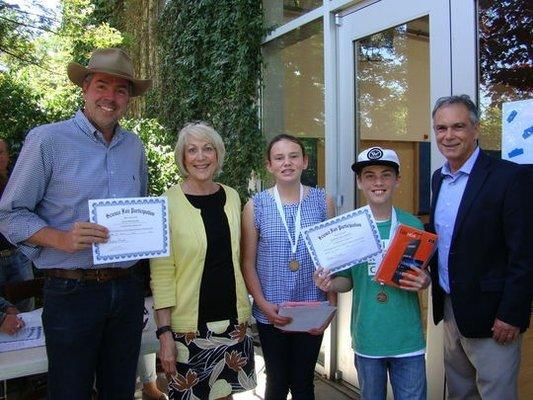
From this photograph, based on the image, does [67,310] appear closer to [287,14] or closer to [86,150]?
[86,150]

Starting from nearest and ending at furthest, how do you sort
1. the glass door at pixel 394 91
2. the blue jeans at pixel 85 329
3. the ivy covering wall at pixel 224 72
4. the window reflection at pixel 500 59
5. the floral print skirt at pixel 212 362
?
the blue jeans at pixel 85 329 < the floral print skirt at pixel 212 362 < the window reflection at pixel 500 59 < the glass door at pixel 394 91 < the ivy covering wall at pixel 224 72

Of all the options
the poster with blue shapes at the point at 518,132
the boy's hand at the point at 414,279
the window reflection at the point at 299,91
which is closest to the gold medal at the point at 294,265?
the boy's hand at the point at 414,279

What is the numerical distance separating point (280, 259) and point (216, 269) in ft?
1.07

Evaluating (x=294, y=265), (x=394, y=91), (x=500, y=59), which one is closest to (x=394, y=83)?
(x=394, y=91)

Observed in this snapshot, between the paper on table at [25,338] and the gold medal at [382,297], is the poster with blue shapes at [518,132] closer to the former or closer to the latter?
the gold medal at [382,297]

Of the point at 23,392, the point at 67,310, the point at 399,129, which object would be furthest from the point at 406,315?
the point at 23,392

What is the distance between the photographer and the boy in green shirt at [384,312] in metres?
2.21

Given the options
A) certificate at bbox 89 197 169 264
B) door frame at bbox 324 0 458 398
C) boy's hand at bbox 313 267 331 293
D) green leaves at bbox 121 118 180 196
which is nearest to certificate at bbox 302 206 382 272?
boy's hand at bbox 313 267 331 293

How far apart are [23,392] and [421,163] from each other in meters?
2.73

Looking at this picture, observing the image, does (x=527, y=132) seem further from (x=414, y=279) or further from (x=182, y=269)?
(x=182, y=269)

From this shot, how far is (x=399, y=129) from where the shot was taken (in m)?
3.57

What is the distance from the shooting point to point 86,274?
2.13 metres

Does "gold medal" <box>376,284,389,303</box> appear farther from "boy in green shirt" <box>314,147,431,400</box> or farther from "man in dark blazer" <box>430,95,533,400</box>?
"man in dark blazer" <box>430,95,533,400</box>

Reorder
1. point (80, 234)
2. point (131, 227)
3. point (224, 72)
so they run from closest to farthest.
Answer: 1. point (80, 234)
2. point (131, 227)
3. point (224, 72)
